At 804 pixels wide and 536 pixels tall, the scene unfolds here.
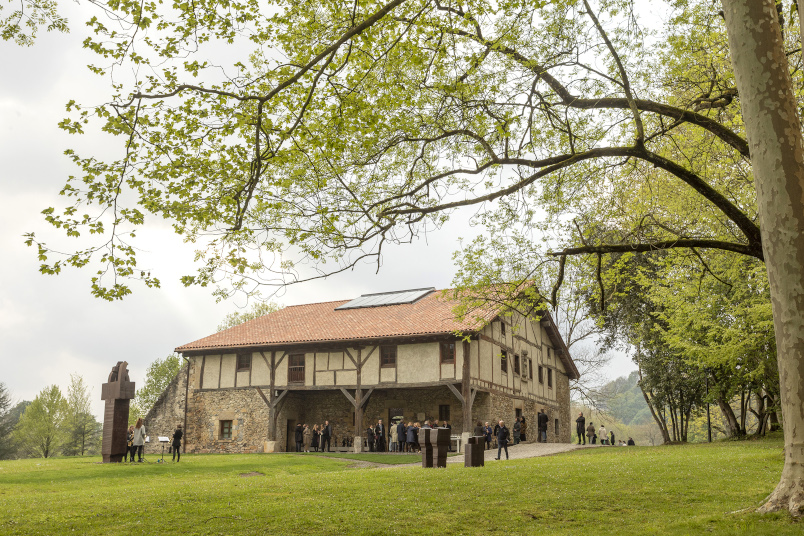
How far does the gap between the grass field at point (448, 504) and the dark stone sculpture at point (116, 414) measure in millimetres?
5874

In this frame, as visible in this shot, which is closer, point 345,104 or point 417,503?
point 417,503

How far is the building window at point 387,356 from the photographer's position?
25844 millimetres

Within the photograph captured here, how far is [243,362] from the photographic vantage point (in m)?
28.4

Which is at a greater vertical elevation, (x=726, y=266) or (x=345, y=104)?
(x=345, y=104)

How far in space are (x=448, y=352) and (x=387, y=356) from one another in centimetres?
264

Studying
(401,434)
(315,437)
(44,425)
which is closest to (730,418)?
(401,434)

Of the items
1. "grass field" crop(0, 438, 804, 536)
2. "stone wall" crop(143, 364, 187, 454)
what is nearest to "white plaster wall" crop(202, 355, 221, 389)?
"stone wall" crop(143, 364, 187, 454)

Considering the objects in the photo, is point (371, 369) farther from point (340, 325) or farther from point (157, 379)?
point (157, 379)

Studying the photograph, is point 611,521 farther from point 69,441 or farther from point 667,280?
point 69,441

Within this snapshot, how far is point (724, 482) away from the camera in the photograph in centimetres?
1005

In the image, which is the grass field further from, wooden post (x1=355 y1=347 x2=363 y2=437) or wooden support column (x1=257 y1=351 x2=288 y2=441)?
wooden support column (x1=257 y1=351 x2=288 y2=441)

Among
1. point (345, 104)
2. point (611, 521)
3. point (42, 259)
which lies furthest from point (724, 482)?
point (42, 259)

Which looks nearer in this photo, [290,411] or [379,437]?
[379,437]

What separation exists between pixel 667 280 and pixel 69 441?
41226 mm
